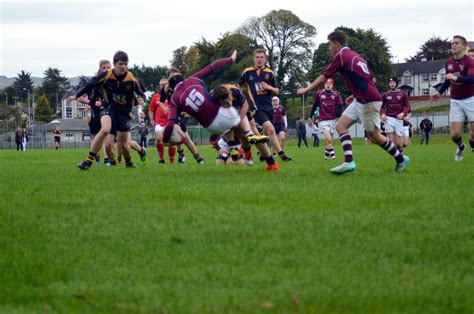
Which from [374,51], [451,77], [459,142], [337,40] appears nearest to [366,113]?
[337,40]

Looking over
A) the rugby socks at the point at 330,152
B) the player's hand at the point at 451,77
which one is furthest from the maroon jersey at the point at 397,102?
the player's hand at the point at 451,77

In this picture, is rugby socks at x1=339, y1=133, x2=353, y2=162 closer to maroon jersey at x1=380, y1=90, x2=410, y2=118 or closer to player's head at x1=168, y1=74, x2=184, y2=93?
player's head at x1=168, y1=74, x2=184, y2=93

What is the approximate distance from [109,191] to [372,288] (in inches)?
231

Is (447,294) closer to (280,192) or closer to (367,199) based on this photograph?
(367,199)

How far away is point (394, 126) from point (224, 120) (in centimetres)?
838

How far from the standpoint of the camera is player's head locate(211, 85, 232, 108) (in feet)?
42.0

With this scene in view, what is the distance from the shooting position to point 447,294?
4.91 m

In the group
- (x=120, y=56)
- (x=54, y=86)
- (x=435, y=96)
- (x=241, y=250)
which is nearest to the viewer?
(x=241, y=250)

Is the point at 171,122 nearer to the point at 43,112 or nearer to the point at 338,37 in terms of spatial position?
the point at 338,37

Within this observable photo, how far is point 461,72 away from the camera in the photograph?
16.3m

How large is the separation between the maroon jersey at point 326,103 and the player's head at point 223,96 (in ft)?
36.5

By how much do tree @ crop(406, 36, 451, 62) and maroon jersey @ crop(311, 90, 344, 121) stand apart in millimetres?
111303

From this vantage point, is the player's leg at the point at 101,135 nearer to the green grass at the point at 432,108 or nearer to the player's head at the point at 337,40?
the player's head at the point at 337,40

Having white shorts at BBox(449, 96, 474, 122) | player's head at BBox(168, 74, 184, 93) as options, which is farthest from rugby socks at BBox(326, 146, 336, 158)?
player's head at BBox(168, 74, 184, 93)
